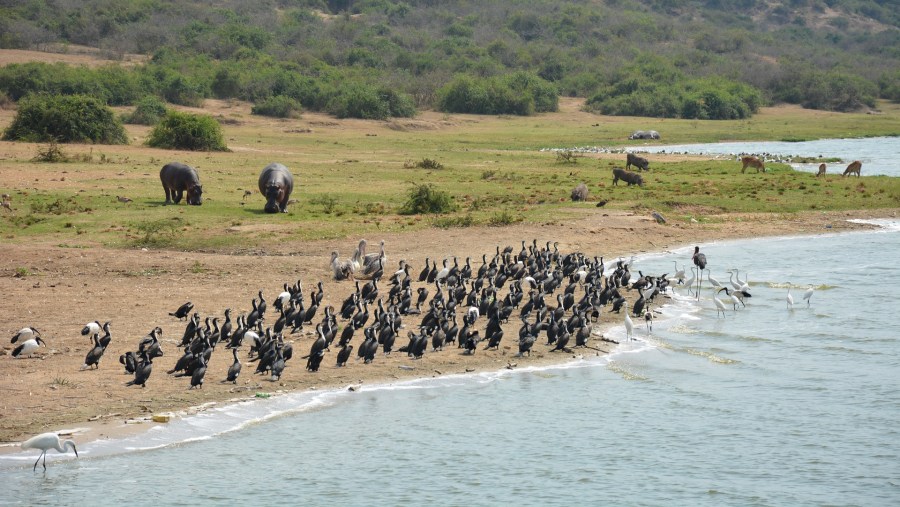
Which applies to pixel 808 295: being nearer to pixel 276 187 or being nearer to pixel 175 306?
pixel 175 306

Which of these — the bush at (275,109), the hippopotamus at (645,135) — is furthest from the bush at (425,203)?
the hippopotamus at (645,135)

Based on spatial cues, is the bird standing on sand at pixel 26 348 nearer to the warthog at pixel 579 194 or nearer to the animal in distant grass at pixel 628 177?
the warthog at pixel 579 194

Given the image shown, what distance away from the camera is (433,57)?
8212 centimetres

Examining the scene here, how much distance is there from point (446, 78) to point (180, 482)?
205ft

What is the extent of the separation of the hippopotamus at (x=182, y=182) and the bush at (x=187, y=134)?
11656 mm

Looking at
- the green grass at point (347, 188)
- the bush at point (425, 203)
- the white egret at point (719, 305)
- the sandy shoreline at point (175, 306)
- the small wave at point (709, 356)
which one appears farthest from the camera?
the bush at point (425, 203)

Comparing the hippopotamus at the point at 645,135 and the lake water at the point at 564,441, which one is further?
the hippopotamus at the point at 645,135

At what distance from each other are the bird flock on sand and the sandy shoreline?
19 cm

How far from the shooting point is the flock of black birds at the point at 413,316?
49.1ft

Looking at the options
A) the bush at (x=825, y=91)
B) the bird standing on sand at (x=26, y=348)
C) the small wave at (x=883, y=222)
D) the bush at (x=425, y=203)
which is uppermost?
the bush at (x=825, y=91)

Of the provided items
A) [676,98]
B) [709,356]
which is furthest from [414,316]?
[676,98]

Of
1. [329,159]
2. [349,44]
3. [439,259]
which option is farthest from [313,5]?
[439,259]

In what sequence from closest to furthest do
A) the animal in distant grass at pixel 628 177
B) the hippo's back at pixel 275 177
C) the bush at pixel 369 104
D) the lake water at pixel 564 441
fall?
the lake water at pixel 564 441 → the hippo's back at pixel 275 177 → the animal in distant grass at pixel 628 177 → the bush at pixel 369 104

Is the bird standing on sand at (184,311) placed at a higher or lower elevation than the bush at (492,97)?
lower
